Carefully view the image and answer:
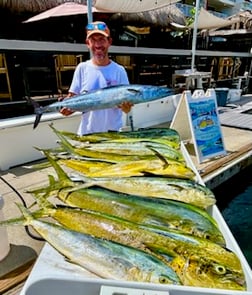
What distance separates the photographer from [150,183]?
57.3 inches

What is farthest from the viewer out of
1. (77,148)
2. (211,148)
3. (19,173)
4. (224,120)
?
(224,120)

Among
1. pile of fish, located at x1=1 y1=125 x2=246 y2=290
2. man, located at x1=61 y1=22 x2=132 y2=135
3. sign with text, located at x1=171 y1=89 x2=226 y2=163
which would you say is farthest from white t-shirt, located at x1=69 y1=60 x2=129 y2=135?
sign with text, located at x1=171 y1=89 x2=226 y2=163

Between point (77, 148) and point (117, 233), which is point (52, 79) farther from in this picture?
point (117, 233)

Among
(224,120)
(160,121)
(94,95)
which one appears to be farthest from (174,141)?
(224,120)

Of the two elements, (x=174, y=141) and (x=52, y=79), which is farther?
(x=52, y=79)

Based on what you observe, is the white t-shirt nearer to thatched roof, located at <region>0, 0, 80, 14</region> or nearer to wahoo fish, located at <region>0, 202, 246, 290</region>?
wahoo fish, located at <region>0, 202, 246, 290</region>

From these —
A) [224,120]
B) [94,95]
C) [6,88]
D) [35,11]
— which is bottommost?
[224,120]

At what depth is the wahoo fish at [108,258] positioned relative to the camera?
90 centimetres

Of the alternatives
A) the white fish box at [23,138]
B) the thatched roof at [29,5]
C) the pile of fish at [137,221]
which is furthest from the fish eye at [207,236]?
the thatched roof at [29,5]

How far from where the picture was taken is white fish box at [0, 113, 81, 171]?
3.73 m

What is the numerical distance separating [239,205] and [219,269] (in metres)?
3.97

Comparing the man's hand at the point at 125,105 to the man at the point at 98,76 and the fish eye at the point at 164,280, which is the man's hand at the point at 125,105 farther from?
the fish eye at the point at 164,280

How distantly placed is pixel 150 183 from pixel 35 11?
7.32m

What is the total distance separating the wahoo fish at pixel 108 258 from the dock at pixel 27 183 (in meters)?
0.95
